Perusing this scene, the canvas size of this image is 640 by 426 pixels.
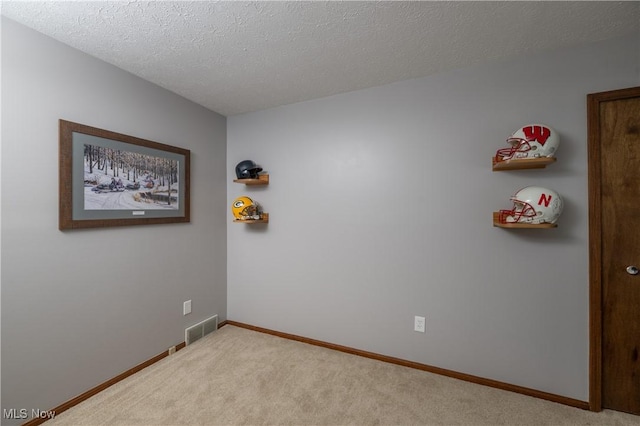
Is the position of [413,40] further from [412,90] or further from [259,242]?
[259,242]

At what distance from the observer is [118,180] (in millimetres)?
2033

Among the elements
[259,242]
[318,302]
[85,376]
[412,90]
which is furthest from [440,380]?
[85,376]

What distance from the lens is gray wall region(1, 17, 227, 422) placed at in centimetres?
153

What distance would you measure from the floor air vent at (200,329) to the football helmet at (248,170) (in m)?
1.59

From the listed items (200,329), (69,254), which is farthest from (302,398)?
(69,254)

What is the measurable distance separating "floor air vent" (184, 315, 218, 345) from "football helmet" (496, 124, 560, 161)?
311 centimetres

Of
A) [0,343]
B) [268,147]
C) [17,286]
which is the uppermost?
[268,147]

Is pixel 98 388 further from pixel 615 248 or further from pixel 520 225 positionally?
pixel 615 248

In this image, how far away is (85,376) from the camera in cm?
185

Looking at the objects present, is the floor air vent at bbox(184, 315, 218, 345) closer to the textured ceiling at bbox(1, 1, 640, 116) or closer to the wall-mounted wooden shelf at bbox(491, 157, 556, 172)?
the textured ceiling at bbox(1, 1, 640, 116)

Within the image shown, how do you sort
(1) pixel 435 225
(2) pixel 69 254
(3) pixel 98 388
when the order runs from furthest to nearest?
(1) pixel 435 225 → (3) pixel 98 388 → (2) pixel 69 254

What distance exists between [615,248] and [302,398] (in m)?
2.31

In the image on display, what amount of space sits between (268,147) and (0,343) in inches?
92.5

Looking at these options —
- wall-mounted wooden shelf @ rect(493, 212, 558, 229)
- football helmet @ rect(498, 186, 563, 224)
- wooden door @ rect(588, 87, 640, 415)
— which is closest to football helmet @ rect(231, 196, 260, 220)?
wall-mounted wooden shelf @ rect(493, 212, 558, 229)
